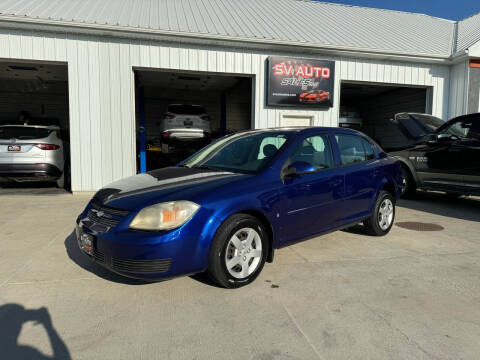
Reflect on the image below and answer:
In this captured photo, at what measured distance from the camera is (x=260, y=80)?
942 cm

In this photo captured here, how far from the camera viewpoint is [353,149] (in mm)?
4367

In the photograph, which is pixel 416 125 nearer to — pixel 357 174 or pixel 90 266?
pixel 357 174

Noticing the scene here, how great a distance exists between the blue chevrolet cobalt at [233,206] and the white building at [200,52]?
17.4 ft

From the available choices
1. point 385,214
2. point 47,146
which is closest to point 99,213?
point 385,214

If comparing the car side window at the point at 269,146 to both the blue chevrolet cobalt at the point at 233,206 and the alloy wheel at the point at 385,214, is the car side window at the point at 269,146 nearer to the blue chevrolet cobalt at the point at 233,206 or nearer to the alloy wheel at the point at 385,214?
the blue chevrolet cobalt at the point at 233,206

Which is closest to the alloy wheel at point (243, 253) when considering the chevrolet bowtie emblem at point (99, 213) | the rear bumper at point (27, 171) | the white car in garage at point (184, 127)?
the chevrolet bowtie emblem at point (99, 213)

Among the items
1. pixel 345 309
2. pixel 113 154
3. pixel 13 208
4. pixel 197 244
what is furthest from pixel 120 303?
pixel 113 154

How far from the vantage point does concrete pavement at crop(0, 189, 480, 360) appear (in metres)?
2.16

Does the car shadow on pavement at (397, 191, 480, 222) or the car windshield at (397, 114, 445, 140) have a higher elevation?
the car windshield at (397, 114, 445, 140)

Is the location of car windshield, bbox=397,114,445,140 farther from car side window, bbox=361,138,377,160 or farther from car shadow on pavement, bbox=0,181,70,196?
car shadow on pavement, bbox=0,181,70,196

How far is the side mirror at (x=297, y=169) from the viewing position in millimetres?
3271

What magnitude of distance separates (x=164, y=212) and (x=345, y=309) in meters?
1.66

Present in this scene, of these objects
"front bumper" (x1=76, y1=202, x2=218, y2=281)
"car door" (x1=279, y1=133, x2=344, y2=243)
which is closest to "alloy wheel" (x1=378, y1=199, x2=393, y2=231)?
"car door" (x1=279, y1=133, x2=344, y2=243)

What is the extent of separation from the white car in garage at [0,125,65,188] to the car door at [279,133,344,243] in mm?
6694
